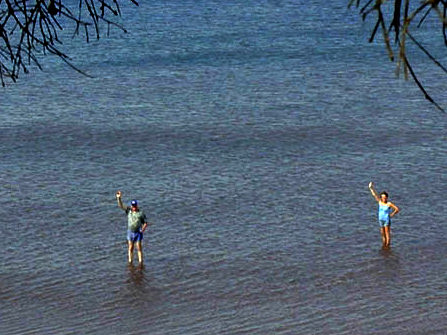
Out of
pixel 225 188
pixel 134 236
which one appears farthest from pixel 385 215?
pixel 225 188

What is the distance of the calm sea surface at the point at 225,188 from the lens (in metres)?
22.5

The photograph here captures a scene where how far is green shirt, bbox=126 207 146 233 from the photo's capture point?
941 inches

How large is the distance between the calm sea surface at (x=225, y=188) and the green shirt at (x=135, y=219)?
1024 mm

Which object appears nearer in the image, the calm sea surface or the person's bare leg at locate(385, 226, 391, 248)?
the calm sea surface

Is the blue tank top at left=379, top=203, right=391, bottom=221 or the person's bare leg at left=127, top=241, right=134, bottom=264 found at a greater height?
the blue tank top at left=379, top=203, right=391, bottom=221

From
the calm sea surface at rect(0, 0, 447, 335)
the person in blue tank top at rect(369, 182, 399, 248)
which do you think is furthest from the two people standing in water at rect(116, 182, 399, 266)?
the calm sea surface at rect(0, 0, 447, 335)

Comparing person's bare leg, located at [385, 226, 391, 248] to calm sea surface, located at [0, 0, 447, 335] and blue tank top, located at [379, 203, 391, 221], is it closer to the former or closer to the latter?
calm sea surface, located at [0, 0, 447, 335]

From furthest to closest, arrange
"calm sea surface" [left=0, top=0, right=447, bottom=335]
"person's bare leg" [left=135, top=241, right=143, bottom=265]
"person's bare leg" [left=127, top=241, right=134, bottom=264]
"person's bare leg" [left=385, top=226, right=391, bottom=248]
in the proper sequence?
"person's bare leg" [left=385, top=226, right=391, bottom=248] < "person's bare leg" [left=135, top=241, right=143, bottom=265] < "person's bare leg" [left=127, top=241, right=134, bottom=264] < "calm sea surface" [left=0, top=0, right=447, bottom=335]

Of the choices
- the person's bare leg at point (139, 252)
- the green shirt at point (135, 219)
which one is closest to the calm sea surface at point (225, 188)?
the person's bare leg at point (139, 252)

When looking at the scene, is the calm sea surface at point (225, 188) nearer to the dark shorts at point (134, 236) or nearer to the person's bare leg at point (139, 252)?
the person's bare leg at point (139, 252)

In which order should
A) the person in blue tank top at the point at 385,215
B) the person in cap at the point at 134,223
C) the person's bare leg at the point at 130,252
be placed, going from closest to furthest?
the person in cap at the point at 134,223 < the person's bare leg at the point at 130,252 < the person in blue tank top at the point at 385,215

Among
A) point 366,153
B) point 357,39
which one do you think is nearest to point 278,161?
point 366,153

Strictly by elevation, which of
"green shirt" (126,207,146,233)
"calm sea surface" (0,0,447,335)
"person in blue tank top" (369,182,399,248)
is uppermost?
"green shirt" (126,207,146,233)

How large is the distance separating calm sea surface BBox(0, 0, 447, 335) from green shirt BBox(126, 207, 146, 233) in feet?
3.36
